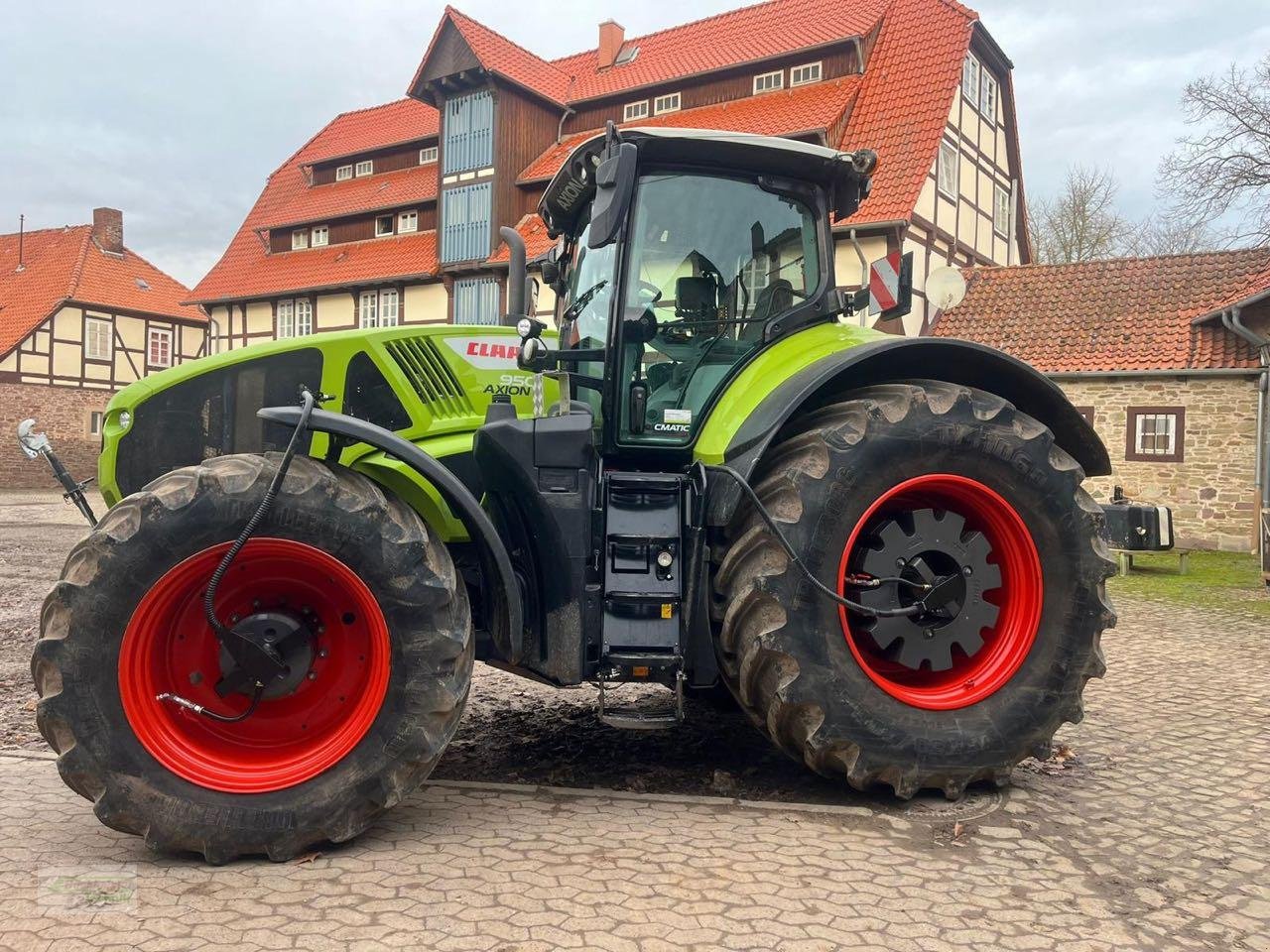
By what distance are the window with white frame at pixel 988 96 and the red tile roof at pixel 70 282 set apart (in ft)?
77.9

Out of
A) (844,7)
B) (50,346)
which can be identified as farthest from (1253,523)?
(50,346)

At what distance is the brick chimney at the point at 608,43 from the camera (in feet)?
91.1

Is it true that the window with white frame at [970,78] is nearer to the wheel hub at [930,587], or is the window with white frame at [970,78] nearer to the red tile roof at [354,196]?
the red tile roof at [354,196]

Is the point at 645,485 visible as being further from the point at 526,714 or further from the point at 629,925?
the point at 526,714

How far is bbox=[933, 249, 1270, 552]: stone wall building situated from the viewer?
16.7 meters

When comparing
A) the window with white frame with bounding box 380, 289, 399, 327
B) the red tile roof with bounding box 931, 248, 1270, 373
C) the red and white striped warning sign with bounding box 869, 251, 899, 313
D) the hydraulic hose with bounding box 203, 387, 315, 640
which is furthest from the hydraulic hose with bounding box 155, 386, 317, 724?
the window with white frame with bounding box 380, 289, 399, 327

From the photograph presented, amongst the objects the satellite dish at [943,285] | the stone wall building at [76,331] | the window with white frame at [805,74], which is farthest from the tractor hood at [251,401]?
the stone wall building at [76,331]

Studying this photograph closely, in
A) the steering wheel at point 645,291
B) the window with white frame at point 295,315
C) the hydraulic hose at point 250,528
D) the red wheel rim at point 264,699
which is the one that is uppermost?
the window with white frame at point 295,315

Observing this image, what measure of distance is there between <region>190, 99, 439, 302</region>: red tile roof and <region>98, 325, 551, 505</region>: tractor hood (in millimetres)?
22546

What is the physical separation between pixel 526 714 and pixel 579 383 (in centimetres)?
198

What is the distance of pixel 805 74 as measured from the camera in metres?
22.8

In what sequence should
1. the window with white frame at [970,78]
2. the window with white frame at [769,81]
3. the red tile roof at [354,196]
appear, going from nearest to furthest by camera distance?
1. the window with white frame at [970,78]
2. the window with white frame at [769,81]
3. the red tile roof at [354,196]

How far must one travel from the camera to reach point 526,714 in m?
5.34

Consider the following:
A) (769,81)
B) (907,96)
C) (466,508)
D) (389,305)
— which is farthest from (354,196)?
(466,508)
